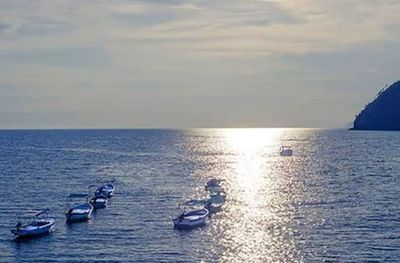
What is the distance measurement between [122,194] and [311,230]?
56.3m

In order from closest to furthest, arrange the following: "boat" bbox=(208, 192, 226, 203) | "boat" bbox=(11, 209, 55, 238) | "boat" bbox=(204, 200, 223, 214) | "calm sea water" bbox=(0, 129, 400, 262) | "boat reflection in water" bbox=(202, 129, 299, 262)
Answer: "calm sea water" bbox=(0, 129, 400, 262) → "boat reflection in water" bbox=(202, 129, 299, 262) → "boat" bbox=(11, 209, 55, 238) → "boat" bbox=(204, 200, 223, 214) → "boat" bbox=(208, 192, 226, 203)

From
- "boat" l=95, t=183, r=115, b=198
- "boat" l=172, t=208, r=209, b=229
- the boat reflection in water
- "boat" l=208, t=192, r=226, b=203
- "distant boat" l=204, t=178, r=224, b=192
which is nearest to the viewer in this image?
the boat reflection in water

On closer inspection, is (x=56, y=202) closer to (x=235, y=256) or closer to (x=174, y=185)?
(x=174, y=185)

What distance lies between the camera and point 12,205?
129125 millimetres

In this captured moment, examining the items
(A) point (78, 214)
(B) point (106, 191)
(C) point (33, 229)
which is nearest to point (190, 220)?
(A) point (78, 214)

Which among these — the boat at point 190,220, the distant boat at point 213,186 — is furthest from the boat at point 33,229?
the distant boat at point 213,186

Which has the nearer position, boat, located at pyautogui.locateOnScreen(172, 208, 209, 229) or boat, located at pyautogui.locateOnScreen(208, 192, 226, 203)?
boat, located at pyautogui.locateOnScreen(172, 208, 209, 229)

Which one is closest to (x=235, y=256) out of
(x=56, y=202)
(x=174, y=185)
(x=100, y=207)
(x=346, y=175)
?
(x=100, y=207)

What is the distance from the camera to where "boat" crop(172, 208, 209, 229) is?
341ft

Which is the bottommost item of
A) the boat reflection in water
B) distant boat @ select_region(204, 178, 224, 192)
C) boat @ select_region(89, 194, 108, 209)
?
the boat reflection in water

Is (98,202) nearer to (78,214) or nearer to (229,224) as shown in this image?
(78,214)

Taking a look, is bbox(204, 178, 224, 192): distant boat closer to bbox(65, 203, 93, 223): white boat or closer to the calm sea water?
the calm sea water

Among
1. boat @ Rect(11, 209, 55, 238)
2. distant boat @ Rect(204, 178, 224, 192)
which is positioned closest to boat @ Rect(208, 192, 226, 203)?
distant boat @ Rect(204, 178, 224, 192)

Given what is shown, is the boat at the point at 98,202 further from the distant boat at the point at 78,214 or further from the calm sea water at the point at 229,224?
the distant boat at the point at 78,214
